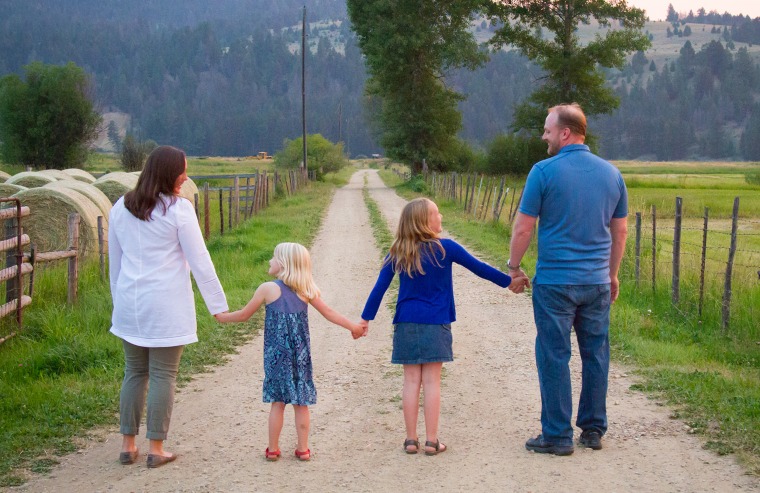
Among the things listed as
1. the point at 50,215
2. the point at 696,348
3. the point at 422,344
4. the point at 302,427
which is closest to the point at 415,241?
the point at 422,344

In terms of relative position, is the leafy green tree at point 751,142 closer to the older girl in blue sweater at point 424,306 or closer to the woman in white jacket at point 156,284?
the older girl in blue sweater at point 424,306

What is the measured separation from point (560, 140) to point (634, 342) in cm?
373

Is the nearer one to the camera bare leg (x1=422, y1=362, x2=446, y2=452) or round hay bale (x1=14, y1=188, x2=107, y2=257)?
bare leg (x1=422, y1=362, x2=446, y2=452)

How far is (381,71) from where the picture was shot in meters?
46.1

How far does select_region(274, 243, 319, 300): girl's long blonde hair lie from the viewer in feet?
17.1

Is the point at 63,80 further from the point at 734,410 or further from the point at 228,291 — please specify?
the point at 734,410

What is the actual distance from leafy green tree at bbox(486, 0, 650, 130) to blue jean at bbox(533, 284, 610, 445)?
123 feet

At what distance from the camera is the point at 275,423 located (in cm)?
518

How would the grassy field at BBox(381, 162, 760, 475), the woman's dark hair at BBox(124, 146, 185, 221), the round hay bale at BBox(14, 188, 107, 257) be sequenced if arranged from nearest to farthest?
1. the woman's dark hair at BBox(124, 146, 185, 221)
2. the grassy field at BBox(381, 162, 760, 475)
3. the round hay bale at BBox(14, 188, 107, 257)

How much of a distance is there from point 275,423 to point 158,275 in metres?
1.15

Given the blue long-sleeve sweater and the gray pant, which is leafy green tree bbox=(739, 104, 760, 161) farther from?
the gray pant

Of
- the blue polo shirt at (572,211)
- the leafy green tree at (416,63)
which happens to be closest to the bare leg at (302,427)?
the blue polo shirt at (572,211)

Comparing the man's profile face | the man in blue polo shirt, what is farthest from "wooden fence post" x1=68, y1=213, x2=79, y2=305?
the man's profile face

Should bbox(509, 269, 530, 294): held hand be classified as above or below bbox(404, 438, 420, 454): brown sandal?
above
